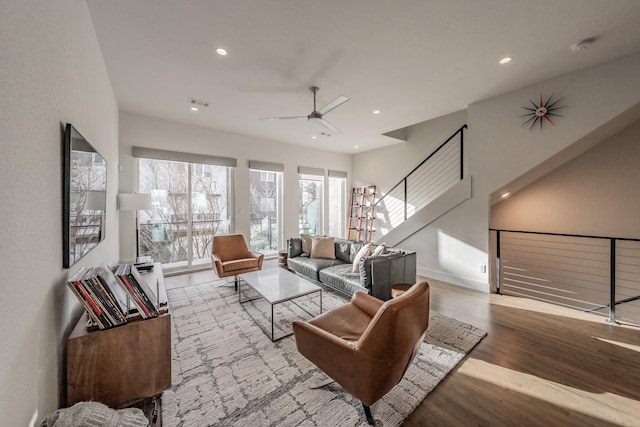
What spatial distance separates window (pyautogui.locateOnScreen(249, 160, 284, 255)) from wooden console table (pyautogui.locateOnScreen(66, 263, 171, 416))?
408 cm

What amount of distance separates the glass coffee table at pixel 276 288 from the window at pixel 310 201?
3.19 metres

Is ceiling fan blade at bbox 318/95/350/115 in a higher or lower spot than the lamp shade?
higher

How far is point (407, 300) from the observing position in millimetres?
1422

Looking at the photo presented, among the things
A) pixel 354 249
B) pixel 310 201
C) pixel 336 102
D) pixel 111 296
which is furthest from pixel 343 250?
pixel 111 296

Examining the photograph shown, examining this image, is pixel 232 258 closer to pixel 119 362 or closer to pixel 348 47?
pixel 119 362

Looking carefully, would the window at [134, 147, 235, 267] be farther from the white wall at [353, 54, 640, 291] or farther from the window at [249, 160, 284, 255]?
the white wall at [353, 54, 640, 291]

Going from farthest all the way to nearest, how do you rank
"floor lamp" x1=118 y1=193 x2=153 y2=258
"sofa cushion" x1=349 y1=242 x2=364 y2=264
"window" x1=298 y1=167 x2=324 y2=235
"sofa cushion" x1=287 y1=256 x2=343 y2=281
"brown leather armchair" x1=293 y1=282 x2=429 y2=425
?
"window" x1=298 y1=167 x2=324 y2=235 < "sofa cushion" x1=349 y1=242 x2=364 y2=264 < "sofa cushion" x1=287 y1=256 x2=343 y2=281 < "floor lamp" x1=118 y1=193 x2=153 y2=258 < "brown leather armchair" x1=293 y1=282 x2=429 y2=425

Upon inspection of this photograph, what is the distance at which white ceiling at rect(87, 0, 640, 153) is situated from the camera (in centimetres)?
201

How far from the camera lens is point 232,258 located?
426 cm

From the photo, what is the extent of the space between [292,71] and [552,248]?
543 cm

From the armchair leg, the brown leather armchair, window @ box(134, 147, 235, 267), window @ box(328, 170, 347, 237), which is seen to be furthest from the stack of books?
window @ box(328, 170, 347, 237)

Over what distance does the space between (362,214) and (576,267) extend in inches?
174

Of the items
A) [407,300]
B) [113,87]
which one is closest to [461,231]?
[407,300]

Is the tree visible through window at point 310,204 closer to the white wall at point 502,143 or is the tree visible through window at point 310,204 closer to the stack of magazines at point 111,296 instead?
the white wall at point 502,143
